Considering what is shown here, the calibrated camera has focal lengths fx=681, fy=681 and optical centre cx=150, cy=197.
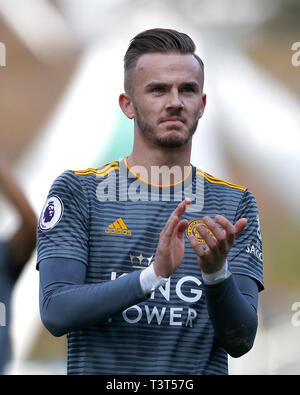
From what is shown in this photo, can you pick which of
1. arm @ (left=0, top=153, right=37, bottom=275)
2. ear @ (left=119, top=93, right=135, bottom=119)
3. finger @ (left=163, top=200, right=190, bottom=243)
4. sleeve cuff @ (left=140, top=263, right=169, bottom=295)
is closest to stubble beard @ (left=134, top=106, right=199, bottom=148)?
ear @ (left=119, top=93, right=135, bottom=119)

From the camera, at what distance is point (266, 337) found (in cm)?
410

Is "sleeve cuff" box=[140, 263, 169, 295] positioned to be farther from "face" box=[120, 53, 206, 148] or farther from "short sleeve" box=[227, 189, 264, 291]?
"face" box=[120, 53, 206, 148]

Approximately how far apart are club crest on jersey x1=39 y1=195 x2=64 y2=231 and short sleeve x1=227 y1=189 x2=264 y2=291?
26.7 inches

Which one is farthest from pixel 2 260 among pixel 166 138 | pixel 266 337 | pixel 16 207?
pixel 266 337

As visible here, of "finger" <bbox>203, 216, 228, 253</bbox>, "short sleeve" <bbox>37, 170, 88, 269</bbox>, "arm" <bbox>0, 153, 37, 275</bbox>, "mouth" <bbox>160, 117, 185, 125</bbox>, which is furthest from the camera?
"arm" <bbox>0, 153, 37, 275</bbox>

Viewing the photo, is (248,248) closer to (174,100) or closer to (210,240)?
(210,240)

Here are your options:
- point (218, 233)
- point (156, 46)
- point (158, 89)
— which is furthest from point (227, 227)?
point (156, 46)

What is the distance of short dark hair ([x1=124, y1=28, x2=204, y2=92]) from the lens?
2.75 m

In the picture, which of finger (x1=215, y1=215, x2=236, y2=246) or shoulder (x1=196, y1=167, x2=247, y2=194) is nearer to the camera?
finger (x1=215, y1=215, x2=236, y2=246)

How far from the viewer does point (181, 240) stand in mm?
2230

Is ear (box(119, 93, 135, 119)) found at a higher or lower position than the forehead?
lower

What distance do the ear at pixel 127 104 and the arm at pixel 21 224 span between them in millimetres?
931

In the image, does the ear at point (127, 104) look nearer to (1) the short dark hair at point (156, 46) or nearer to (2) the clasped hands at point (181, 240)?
(1) the short dark hair at point (156, 46)
